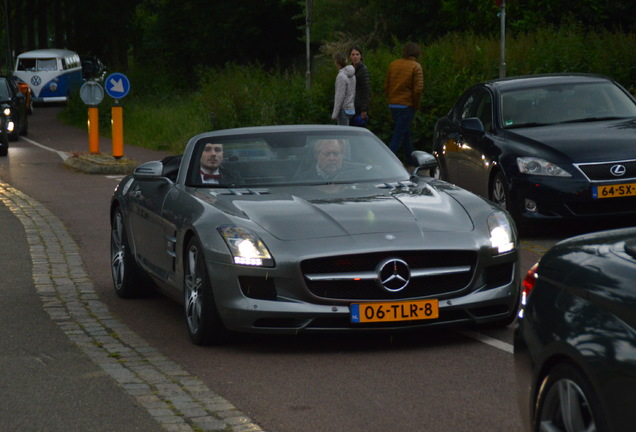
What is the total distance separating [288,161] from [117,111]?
1650 cm

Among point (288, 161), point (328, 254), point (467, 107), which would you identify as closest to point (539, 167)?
point (467, 107)

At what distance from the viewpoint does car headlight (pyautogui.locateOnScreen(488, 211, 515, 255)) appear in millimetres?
7853

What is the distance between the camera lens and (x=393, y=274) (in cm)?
749

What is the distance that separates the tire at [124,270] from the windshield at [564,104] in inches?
197

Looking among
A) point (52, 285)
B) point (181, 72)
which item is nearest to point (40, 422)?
point (52, 285)

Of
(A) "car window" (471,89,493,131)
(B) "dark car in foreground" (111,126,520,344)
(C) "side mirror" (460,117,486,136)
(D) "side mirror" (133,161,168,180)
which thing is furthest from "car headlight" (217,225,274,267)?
(A) "car window" (471,89,493,131)

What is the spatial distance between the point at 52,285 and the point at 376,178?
3173mm

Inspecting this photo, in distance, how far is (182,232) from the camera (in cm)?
834

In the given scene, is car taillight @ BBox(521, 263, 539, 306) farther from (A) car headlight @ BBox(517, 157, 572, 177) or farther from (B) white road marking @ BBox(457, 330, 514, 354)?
(A) car headlight @ BBox(517, 157, 572, 177)

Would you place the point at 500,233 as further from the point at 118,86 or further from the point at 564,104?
the point at 118,86

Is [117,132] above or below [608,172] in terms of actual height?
below

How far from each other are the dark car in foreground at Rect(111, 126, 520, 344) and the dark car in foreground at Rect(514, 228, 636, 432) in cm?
266

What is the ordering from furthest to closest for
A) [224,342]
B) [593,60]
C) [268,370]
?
[593,60] < [224,342] < [268,370]

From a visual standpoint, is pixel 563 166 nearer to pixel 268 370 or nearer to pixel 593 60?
pixel 268 370
